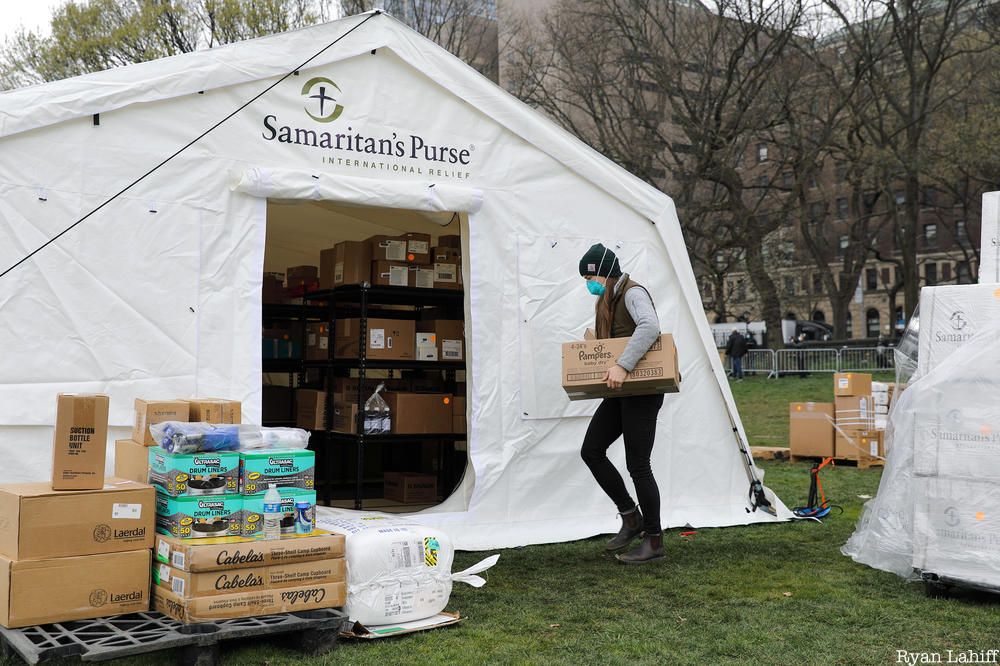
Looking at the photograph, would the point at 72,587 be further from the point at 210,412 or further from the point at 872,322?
the point at 872,322

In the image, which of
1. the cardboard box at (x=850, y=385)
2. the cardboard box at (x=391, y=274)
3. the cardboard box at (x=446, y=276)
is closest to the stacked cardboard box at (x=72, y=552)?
the cardboard box at (x=391, y=274)

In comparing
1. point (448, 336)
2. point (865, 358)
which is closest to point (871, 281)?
point (865, 358)

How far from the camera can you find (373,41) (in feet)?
20.5

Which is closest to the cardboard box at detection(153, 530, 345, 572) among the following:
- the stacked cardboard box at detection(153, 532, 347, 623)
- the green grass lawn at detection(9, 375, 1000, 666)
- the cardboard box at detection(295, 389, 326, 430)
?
the stacked cardboard box at detection(153, 532, 347, 623)

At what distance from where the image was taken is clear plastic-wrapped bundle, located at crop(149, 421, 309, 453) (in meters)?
4.10

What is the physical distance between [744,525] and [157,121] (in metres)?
4.92

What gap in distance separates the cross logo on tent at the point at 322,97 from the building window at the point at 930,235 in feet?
147

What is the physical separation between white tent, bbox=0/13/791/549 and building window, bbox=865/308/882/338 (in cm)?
5559

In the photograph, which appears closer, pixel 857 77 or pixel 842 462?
pixel 842 462

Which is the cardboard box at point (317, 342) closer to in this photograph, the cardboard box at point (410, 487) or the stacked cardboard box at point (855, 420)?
the cardboard box at point (410, 487)

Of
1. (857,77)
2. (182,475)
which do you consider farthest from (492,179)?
(857,77)

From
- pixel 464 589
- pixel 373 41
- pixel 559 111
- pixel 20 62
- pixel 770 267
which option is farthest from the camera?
pixel 770 267

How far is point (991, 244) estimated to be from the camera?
17.2 feet

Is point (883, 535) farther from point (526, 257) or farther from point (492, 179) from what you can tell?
point (492, 179)
